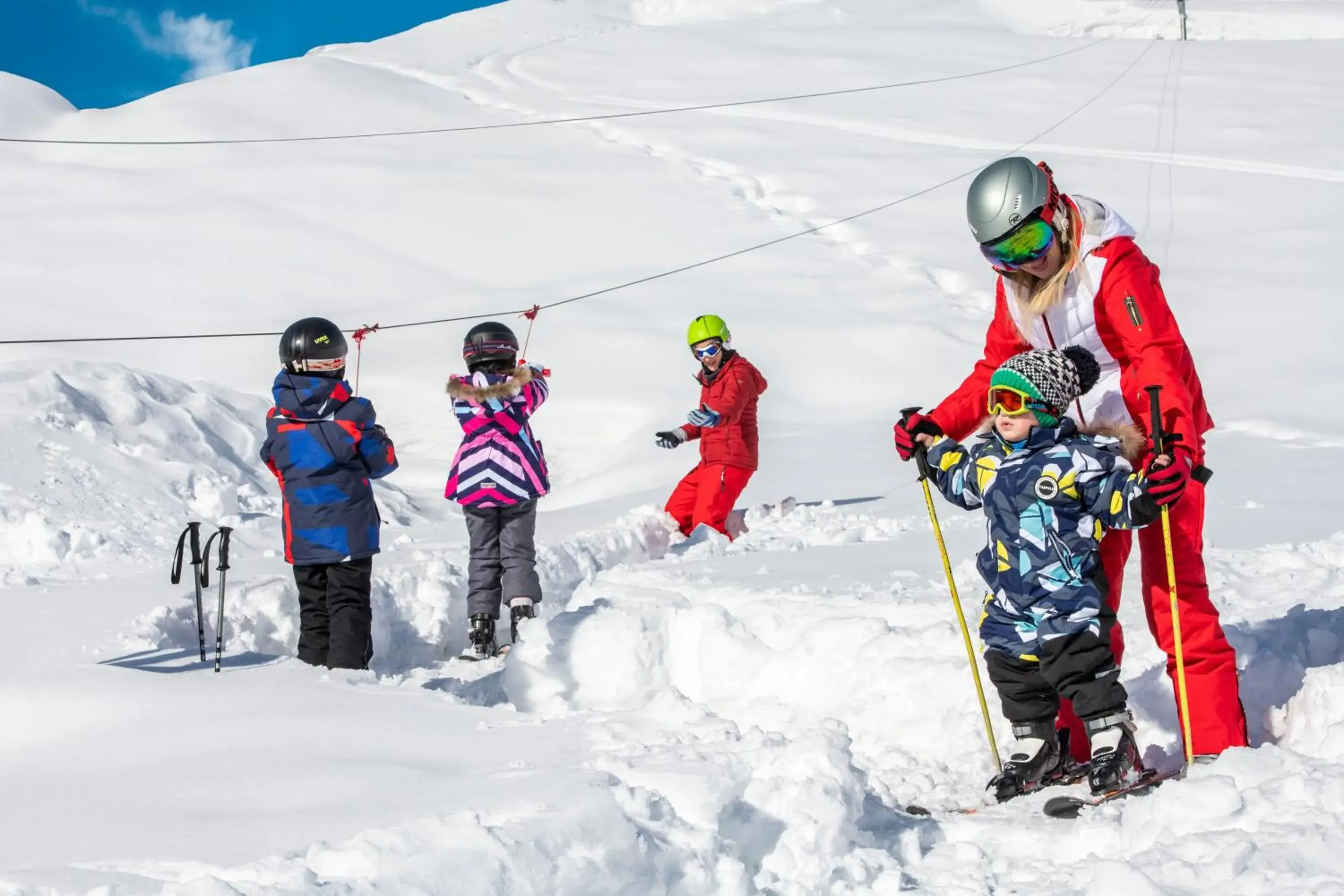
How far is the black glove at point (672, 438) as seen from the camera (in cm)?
762

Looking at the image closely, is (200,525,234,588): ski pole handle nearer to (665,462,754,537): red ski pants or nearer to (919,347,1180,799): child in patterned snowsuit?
(919,347,1180,799): child in patterned snowsuit

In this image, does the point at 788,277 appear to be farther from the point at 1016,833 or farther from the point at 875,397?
the point at 1016,833

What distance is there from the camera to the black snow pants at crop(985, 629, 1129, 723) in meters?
3.30

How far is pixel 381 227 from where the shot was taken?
63.6 ft

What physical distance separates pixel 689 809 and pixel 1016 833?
946 mm

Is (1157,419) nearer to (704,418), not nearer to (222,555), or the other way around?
(222,555)

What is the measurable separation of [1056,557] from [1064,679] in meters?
0.35

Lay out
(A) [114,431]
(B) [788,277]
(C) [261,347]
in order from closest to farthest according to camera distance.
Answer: (A) [114,431] < (C) [261,347] < (B) [788,277]

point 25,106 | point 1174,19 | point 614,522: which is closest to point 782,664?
point 614,522

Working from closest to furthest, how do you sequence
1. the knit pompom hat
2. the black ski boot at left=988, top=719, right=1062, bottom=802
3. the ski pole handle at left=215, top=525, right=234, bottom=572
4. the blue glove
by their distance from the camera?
the knit pompom hat, the black ski boot at left=988, top=719, right=1062, bottom=802, the ski pole handle at left=215, top=525, right=234, bottom=572, the blue glove

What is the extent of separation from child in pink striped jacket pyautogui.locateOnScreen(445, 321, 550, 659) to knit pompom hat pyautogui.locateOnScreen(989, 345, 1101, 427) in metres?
2.91

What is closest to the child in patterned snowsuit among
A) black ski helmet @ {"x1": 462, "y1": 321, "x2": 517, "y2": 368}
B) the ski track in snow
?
black ski helmet @ {"x1": 462, "y1": 321, "x2": 517, "y2": 368}

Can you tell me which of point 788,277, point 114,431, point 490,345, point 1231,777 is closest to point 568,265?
point 788,277

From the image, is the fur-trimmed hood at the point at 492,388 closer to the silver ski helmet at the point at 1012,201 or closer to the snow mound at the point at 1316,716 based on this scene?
the silver ski helmet at the point at 1012,201
